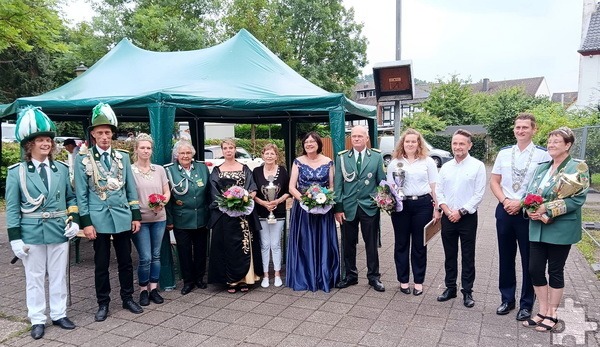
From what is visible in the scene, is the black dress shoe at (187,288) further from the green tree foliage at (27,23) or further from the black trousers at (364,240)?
the green tree foliage at (27,23)

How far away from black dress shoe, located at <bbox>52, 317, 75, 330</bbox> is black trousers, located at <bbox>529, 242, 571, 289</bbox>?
4.02 metres

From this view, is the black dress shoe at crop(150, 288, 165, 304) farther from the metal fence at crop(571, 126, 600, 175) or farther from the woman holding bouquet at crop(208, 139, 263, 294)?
the metal fence at crop(571, 126, 600, 175)

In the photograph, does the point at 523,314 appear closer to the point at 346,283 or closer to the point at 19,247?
the point at 346,283

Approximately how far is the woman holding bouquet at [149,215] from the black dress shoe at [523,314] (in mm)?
3443

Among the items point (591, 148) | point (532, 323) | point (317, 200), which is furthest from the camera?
point (591, 148)

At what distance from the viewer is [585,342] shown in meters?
3.55

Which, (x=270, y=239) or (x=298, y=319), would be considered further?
(x=270, y=239)

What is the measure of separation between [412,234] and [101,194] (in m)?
3.09

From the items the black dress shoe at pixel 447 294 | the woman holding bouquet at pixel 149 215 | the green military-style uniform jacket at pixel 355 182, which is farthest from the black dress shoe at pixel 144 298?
the black dress shoe at pixel 447 294

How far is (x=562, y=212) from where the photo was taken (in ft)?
11.5

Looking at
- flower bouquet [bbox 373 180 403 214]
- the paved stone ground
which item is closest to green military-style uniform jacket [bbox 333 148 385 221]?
flower bouquet [bbox 373 180 403 214]

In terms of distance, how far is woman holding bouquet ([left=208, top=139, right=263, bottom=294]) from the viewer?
4.79 meters

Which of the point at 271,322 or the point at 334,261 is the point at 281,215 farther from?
the point at 271,322

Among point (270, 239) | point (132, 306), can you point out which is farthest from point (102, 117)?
point (270, 239)
